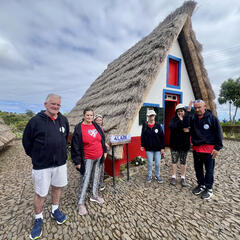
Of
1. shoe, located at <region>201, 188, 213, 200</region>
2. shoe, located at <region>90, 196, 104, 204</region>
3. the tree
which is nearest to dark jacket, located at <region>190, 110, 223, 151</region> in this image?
shoe, located at <region>201, 188, 213, 200</region>

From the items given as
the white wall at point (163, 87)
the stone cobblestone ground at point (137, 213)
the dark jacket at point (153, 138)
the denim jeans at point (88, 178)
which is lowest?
the stone cobblestone ground at point (137, 213)

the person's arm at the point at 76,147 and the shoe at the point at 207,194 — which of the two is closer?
the person's arm at the point at 76,147

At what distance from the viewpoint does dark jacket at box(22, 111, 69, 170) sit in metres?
1.86

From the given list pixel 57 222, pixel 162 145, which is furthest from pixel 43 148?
pixel 162 145

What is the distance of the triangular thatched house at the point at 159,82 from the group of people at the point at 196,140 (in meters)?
0.74

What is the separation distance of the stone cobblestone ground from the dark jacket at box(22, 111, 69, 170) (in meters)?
1.12

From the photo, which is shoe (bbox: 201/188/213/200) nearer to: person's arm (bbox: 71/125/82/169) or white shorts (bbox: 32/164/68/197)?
person's arm (bbox: 71/125/82/169)

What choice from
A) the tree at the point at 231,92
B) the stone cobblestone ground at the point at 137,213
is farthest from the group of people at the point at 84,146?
the tree at the point at 231,92

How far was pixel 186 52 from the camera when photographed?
5.84 metres

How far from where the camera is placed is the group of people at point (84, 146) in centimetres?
189

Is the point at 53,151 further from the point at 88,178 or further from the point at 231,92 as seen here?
the point at 231,92

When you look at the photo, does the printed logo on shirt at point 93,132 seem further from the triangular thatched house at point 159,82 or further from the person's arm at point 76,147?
the triangular thatched house at point 159,82

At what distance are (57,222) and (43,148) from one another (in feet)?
4.30

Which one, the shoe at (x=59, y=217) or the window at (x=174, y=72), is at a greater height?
the window at (x=174, y=72)
